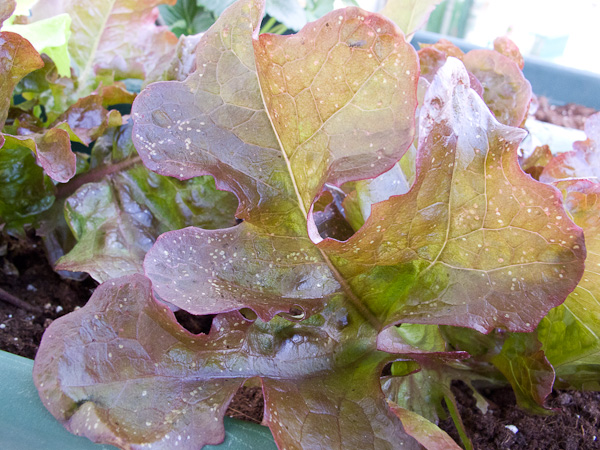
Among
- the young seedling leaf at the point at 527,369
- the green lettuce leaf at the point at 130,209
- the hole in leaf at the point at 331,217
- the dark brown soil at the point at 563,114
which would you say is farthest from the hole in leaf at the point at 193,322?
the dark brown soil at the point at 563,114

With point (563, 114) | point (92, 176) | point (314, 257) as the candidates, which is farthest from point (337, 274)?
point (563, 114)

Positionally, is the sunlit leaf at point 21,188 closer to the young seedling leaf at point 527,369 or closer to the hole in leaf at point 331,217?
the hole in leaf at point 331,217

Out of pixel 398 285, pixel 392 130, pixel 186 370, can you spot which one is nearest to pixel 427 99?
pixel 392 130

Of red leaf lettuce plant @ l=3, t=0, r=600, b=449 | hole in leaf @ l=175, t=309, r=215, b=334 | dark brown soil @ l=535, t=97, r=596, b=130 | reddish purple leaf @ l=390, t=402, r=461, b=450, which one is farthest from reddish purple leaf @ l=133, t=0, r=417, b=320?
dark brown soil @ l=535, t=97, r=596, b=130

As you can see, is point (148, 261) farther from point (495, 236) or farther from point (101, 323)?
point (495, 236)

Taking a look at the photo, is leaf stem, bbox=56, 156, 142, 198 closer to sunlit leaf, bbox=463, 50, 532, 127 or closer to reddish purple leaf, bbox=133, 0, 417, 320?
reddish purple leaf, bbox=133, 0, 417, 320

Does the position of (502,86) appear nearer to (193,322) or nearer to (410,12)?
(410,12)
